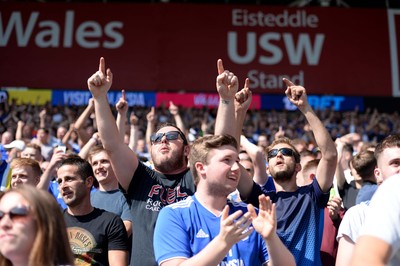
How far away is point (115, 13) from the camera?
19641 mm

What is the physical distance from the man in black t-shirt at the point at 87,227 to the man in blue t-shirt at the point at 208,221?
918mm

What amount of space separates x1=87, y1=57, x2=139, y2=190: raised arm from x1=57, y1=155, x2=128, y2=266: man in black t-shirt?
300mm

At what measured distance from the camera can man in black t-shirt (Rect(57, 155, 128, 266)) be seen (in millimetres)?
4699

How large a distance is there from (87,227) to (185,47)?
15.2m

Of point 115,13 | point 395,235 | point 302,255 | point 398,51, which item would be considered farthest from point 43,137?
point 398,51

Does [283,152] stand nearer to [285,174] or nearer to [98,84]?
[285,174]

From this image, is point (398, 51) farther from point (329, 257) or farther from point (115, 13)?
point (329, 257)

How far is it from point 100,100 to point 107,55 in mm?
14691

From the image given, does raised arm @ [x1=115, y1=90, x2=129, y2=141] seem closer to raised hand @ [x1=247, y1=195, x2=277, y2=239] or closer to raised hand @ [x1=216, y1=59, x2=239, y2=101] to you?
raised hand @ [x1=216, y1=59, x2=239, y2=101]

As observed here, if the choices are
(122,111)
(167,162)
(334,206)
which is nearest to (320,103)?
(334,206)

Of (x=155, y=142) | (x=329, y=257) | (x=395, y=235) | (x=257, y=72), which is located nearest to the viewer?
(x=395, y=235)

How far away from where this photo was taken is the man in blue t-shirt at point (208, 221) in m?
3.71

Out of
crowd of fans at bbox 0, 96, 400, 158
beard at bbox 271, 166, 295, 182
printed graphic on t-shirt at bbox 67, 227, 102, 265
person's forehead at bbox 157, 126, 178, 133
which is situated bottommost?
printed graphic on t-shirt at bbox 67, 227, 102, 265

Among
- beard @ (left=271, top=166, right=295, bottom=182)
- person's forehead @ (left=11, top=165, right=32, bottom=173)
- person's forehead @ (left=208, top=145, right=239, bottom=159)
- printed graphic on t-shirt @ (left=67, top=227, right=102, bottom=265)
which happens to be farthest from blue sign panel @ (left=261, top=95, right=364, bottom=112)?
person's forehead @ (left=208, top=145, right=239, bottom=159)
